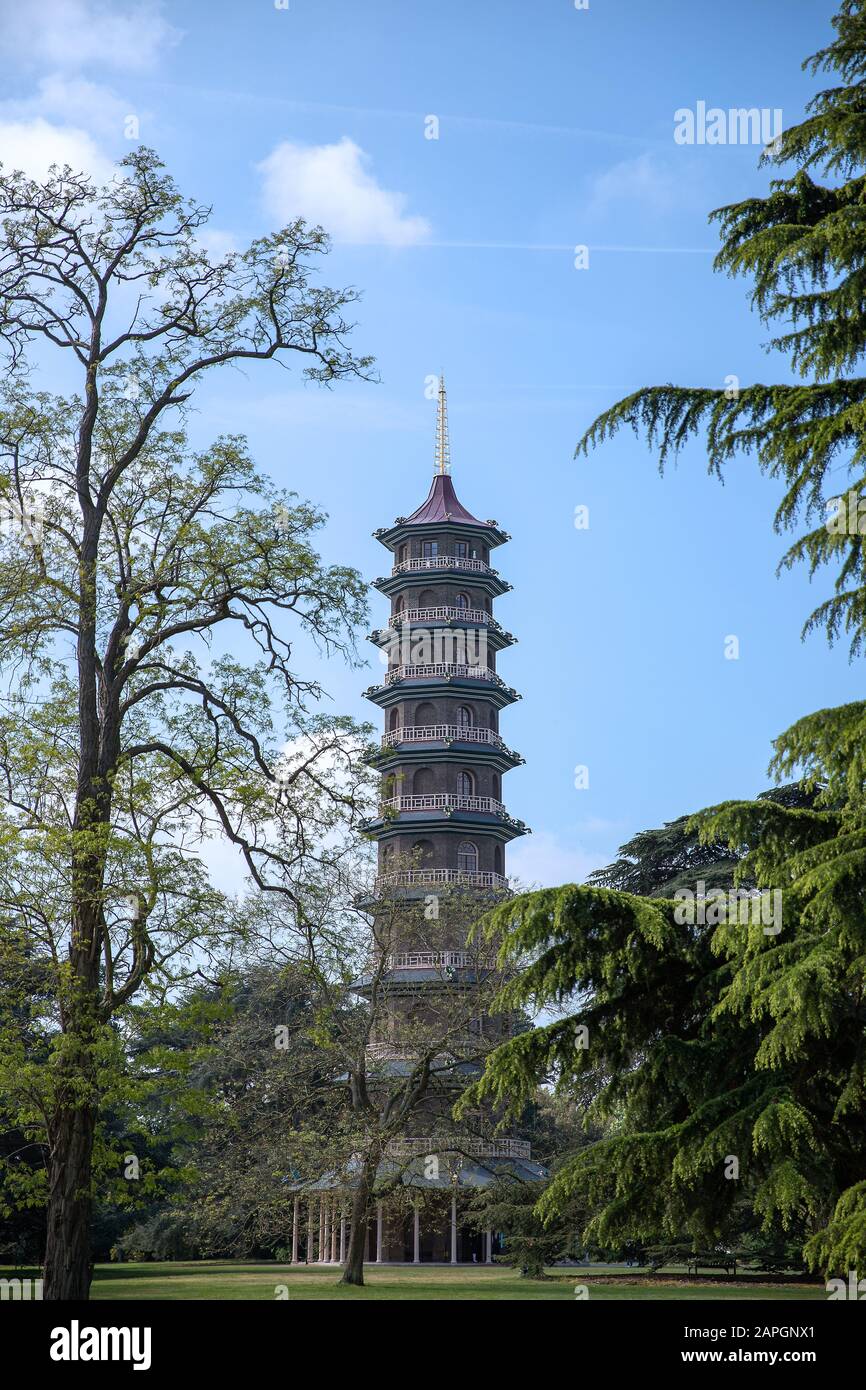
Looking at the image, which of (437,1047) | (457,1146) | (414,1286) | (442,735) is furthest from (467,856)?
(414,1286)

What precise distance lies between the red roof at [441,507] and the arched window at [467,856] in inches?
443

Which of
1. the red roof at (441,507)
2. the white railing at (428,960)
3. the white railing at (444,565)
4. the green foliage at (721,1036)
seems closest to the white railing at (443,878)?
the white railing at (428,960)

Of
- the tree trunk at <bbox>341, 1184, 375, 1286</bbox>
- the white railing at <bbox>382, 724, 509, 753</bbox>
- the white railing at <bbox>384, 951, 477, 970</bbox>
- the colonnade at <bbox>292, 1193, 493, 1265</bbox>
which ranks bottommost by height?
the colonnade at <bbox>292, 1193, 493, 1265</bbox>

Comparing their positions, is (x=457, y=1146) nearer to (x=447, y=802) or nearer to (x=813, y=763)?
(x=447, y=802)

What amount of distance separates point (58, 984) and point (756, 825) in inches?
347

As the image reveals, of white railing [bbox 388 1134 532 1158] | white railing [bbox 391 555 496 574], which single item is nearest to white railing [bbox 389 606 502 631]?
white railing [bbox 391 555 496 574]

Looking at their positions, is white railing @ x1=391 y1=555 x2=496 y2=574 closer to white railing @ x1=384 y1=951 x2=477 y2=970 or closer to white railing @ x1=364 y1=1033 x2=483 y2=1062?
white railing @ x1=384 y1=951 x2=477 y2=970

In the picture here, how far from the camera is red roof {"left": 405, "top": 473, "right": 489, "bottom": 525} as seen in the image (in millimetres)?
46812

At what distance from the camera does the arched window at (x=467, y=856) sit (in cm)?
4322

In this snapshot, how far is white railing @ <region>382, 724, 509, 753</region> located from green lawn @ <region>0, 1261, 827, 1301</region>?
52.5 ft

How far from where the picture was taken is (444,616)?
149ft

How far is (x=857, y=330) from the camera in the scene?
996 cm
